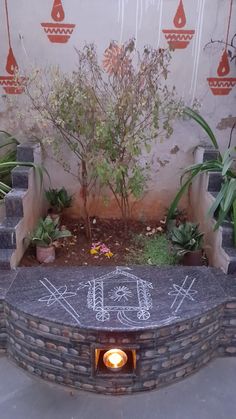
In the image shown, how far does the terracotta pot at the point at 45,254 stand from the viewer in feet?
8.39

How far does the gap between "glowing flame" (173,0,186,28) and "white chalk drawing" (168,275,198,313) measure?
197cm

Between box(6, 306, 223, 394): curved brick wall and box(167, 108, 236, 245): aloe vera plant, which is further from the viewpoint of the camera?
box(167, 108, 236, 245): aloe vera plant

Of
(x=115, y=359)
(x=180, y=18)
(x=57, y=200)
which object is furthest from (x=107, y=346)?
(x=180, y=18)

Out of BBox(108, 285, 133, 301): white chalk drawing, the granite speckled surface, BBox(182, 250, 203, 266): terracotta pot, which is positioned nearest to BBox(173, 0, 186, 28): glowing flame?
BBox(182, 250, 203, 266): terracotta pot

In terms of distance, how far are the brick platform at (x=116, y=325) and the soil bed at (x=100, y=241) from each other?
359 mm

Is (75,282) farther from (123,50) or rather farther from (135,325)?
(123,50)

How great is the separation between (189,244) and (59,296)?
1.00 m

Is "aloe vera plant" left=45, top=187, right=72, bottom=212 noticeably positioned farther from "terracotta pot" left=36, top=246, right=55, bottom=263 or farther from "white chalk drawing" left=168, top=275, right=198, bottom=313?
"white chalk drawing" left=168, top=275, right=198, bottom=313

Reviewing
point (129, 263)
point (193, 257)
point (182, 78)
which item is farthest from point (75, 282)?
point (182, 78)

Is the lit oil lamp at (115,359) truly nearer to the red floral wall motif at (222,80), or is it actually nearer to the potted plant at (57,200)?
the potted plant at (57,200)

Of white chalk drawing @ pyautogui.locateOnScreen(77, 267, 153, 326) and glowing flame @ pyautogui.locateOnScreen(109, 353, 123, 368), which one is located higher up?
white chalk drawing @ pyautogui.locateOnScreen(77, 267, 153, 326)

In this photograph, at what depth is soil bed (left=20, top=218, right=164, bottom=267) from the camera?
261cm

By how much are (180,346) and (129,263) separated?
31.2 inches

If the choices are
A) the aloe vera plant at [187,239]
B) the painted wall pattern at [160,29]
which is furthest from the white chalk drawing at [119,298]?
the painted wall pattern at [160,29]
